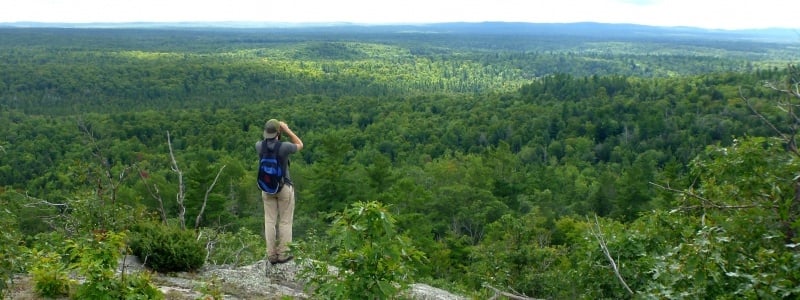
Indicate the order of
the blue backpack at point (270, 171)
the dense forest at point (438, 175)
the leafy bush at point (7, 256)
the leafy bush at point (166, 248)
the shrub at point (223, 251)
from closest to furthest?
1. the dense forest at point (438, 175)
2. the leafy bush at point (7, 256)
3. the blue backpack at point (270, 171)
4. the leafy bush at point (166, 248)
5. the shrub at point (223, 251)

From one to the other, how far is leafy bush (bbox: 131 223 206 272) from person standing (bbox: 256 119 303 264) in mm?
1035

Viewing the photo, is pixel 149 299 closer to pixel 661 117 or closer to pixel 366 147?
pixel 366 147

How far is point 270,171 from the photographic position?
25.0ft

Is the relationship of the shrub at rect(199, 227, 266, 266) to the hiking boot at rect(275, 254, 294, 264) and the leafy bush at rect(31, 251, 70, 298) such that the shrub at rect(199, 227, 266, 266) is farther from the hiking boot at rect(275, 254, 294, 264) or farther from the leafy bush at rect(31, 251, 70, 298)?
the leafy bush at rect(31, 251, 70, 298)

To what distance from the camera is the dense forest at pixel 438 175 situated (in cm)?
520

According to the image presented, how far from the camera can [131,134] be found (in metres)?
75.9

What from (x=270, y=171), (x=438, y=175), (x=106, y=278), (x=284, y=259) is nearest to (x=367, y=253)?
(x=106, y=278)

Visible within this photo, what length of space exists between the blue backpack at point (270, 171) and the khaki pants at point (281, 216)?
0.65 ft

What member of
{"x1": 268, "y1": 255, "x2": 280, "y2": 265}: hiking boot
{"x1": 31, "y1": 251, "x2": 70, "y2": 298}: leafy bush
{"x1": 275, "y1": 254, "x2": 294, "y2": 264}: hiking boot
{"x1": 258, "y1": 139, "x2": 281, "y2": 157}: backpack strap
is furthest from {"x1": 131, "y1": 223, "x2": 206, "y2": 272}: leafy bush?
{"x1": 258, "y1": 139, "x2": 281, "y2": 157}: backpack strap

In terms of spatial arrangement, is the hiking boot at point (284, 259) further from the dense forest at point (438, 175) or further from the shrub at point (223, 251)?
the shrub at point (223, 251)

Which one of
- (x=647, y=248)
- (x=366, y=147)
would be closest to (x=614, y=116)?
(x=366, y=147)

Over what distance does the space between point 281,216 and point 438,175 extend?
1489 inches

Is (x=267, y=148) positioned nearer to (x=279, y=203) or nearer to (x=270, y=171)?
(x=270, y=171)

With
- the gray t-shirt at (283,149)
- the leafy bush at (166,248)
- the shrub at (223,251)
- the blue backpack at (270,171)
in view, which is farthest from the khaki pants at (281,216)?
the shrub at (223,251)
